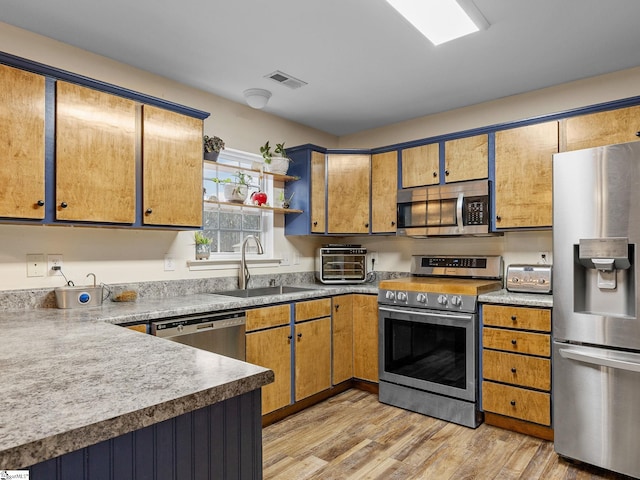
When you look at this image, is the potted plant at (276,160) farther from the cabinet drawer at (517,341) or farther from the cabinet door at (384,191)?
the cabinet drawer at (517,341)

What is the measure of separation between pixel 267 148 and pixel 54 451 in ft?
10.2

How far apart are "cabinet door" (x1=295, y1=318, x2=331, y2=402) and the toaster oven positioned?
0.59m

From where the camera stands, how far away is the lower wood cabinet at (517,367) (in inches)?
102

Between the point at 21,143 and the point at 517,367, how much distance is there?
3.10 meters

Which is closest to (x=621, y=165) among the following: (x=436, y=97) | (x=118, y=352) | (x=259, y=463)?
(x=436, y=97)

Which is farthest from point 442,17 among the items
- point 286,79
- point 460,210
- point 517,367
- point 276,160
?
point 517,367

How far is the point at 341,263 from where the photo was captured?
3846mm

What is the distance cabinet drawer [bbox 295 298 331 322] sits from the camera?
307 centimetres

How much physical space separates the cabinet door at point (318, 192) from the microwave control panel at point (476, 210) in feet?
4.07

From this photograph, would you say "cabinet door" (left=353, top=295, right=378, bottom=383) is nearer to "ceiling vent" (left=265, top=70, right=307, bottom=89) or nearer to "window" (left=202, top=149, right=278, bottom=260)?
"window" (left=202, top=149, right=278, bottom=260)

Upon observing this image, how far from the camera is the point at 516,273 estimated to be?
305 cm

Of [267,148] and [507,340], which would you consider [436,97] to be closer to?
[267,148]

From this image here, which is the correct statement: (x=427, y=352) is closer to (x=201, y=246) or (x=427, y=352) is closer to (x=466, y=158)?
(x=466, y=158)

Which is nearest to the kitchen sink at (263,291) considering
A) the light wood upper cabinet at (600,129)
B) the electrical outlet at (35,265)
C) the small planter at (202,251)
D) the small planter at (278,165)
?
the small planter at (202,251)
